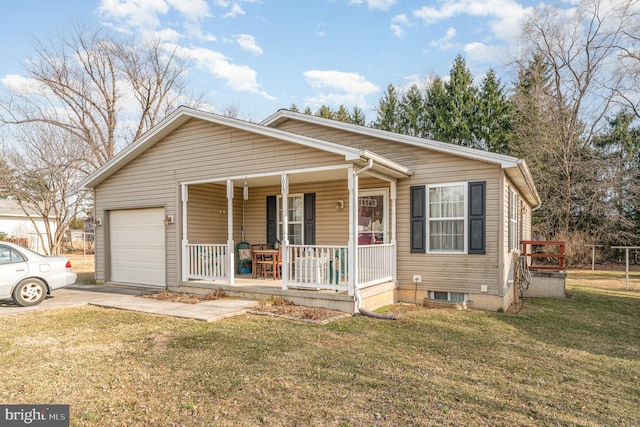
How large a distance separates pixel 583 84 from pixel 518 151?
5589 mm

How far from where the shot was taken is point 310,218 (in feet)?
34.1

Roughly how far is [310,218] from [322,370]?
20.3ft

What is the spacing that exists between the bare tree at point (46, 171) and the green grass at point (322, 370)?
16.1 meters

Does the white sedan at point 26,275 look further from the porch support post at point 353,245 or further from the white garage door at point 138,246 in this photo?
the porch support post at point 353,245

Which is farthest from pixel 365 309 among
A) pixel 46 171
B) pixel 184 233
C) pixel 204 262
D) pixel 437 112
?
pixel 437 112

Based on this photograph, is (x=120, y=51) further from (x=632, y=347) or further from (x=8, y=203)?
(x=632, y=347)

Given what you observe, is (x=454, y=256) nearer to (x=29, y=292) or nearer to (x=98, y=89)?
(x=29, y=292)

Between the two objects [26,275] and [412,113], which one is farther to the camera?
[412,113]

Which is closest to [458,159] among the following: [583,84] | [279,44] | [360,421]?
[360,421]

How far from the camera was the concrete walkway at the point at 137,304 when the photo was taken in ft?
23.2

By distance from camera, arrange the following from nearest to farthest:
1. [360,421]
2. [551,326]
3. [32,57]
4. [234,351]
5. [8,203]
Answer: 1. [360,421]
2. [234,351]
3. [551,326]
4. [32,57]
5. [8,203]

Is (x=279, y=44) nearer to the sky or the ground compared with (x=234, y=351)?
nearer to the sky

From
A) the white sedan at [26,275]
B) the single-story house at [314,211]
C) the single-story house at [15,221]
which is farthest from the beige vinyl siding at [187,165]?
the single-story house at [15,221]

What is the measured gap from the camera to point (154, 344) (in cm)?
532
